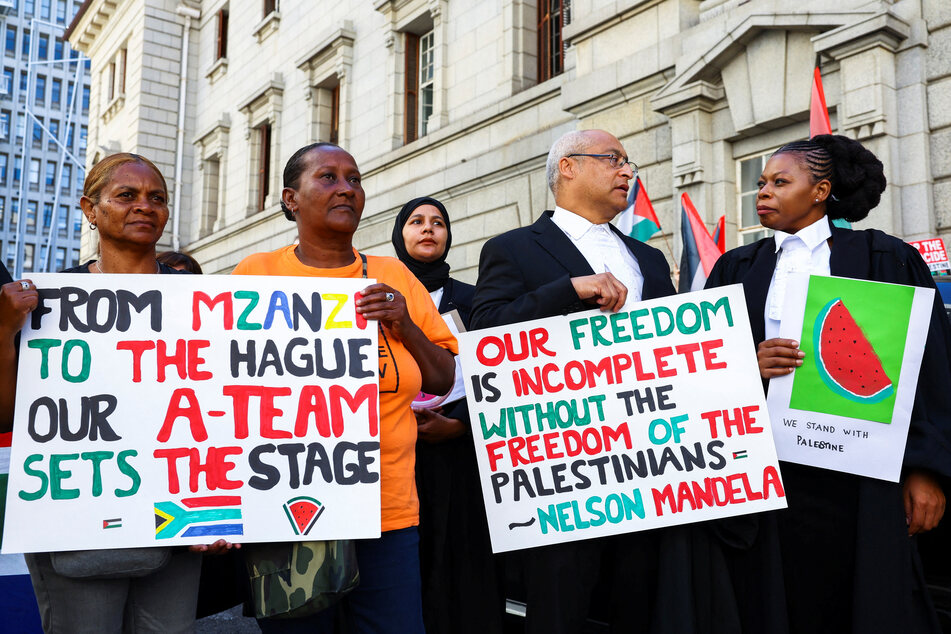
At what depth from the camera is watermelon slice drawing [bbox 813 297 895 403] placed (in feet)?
8.41

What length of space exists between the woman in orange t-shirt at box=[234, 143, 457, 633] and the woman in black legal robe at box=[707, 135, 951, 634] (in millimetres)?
1017

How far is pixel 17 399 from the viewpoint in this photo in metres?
2.12

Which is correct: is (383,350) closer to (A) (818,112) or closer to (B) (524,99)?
(A) (818,112)

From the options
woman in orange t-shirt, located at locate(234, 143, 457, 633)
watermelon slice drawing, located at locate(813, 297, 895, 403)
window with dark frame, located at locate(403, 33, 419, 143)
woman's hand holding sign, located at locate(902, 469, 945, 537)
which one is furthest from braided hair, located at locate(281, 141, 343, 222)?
window with dark frame, located at locate(403, 33, 419, 143)

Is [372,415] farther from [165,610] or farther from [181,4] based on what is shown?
[181,4]

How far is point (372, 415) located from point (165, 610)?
2.32 feet

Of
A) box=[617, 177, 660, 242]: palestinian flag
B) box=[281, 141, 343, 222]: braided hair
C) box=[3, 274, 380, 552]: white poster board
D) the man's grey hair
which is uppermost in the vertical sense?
box=[617, 177, 660, 242]: palestinian flag

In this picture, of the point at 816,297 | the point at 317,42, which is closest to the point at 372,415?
the point at 816,297

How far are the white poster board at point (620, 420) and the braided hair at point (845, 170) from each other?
58cm

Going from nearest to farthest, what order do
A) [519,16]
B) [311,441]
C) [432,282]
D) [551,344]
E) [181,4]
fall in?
[311,441]
[551,344]
[432,282]
[519,16]
[181,4]

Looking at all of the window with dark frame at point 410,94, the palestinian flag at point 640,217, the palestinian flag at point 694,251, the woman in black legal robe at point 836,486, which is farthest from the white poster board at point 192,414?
the window with dark frame at point 410,94

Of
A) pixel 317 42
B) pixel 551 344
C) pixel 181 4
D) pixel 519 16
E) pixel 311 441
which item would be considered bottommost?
pixel 311 441

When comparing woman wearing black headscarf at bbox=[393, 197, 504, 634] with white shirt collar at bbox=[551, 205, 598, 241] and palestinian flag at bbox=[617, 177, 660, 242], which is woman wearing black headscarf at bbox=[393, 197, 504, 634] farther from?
palestinian flag at bbox=[617, 177, 660, 242]

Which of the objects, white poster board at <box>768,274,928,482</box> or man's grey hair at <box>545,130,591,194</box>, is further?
man's grey hair at <box>545,130,591,194</box>
